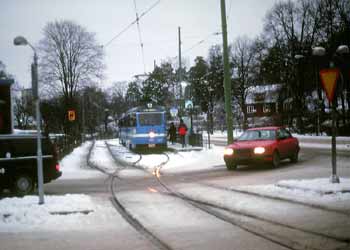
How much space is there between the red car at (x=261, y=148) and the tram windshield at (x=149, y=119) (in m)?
16.8

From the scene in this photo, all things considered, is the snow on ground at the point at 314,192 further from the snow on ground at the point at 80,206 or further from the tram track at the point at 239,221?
the tram track at the point at 239,221

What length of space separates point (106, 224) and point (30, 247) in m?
2.11

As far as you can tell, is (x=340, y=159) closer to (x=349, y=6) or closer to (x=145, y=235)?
(x=145, y=235)

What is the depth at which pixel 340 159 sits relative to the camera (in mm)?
Answer: 22328

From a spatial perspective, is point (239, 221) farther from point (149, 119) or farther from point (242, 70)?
point (242, 70)

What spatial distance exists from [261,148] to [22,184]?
28.8ft

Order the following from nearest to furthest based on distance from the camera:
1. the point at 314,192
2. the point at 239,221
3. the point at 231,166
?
the point at 239,221, the point at 314,192, the point at 231,166

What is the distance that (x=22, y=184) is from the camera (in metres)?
15.0

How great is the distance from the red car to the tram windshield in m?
16.8

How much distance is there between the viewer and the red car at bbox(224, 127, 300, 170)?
19.4 m

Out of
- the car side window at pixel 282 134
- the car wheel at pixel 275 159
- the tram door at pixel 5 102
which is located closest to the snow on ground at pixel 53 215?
the tram door at pixel 5 102

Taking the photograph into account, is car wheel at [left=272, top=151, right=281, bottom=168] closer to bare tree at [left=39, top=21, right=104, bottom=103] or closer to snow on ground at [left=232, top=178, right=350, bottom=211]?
snow on ground at [left=232, top=178, right=350, bottom=211]

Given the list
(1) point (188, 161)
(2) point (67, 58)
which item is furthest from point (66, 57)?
(1) point (188, 161)

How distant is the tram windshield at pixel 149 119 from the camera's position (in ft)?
124
